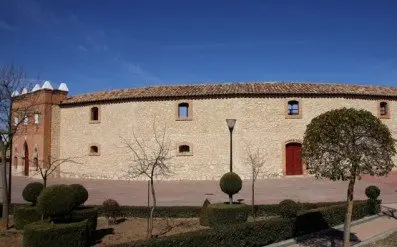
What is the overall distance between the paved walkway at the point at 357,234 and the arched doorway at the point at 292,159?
1234 centimetres

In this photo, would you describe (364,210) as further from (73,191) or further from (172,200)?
(73,191)

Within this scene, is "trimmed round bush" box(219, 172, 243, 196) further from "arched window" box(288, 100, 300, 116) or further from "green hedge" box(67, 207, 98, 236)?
"arched window" box(288, 100, 300, 116)

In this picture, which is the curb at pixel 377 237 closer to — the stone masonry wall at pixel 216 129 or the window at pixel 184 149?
the stone masonry wall at pixel 216 129

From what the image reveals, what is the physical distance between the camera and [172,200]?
1797cm

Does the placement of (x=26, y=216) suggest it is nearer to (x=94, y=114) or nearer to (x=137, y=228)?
(x=137, y=228)

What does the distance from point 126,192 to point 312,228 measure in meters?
11.5

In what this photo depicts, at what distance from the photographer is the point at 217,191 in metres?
20.8

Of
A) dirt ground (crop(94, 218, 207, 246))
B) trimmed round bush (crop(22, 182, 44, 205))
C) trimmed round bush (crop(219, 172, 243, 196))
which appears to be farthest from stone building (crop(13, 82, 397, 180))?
trimmed round bush (crop(22, 182, 44, 205))

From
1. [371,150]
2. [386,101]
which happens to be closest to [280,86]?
[386,101]

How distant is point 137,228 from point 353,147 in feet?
24.7

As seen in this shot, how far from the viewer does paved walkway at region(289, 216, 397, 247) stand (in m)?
10.8

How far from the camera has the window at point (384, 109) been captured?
27.5m

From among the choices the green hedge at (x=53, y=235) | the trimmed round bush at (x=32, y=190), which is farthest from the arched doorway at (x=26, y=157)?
the green hedge at (x=53, y=235)

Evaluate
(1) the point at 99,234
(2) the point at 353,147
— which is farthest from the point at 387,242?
(1) the point at 99,234
